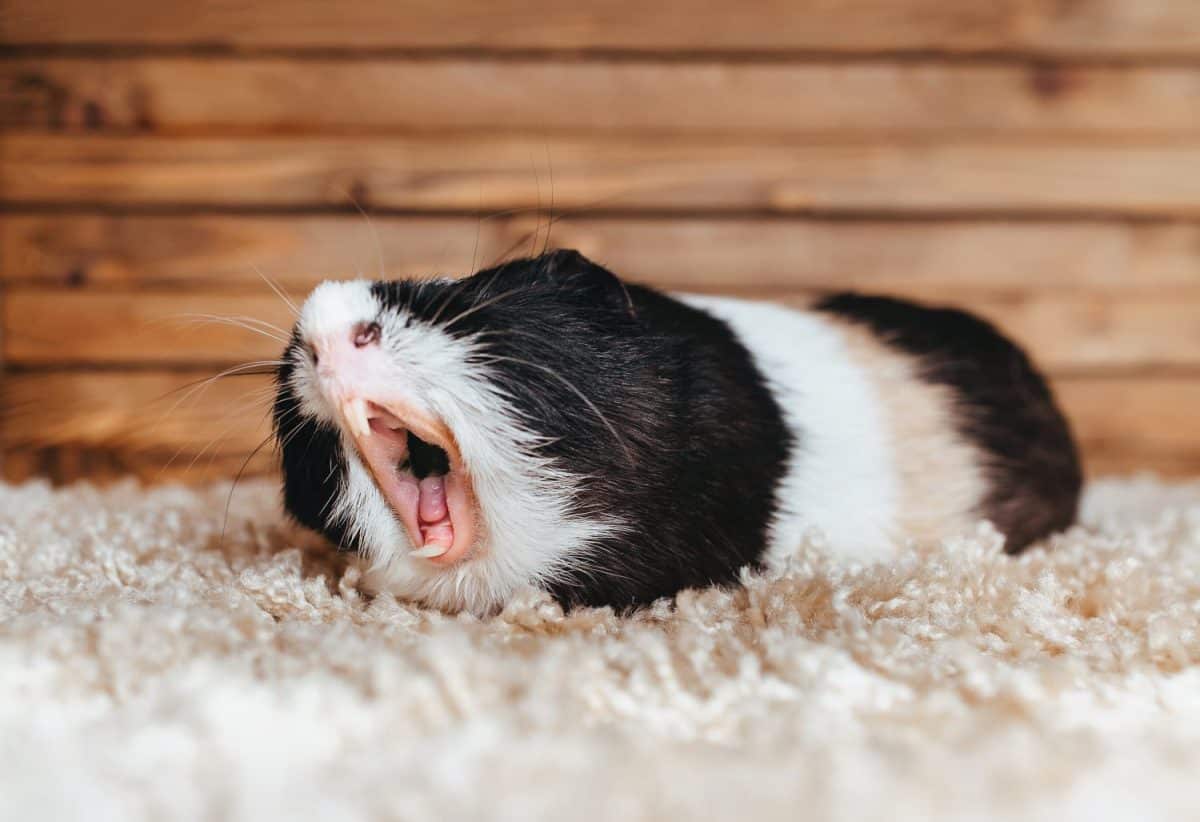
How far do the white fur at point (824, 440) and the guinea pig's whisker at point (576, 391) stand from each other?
0.21m

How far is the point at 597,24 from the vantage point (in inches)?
69.9

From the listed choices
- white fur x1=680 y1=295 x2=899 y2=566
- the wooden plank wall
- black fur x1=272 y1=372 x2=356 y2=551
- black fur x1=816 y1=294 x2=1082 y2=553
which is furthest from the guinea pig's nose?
the wooden plank wall

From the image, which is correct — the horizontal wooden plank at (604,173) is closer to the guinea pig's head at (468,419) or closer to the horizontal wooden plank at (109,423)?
the horizontal wooden plank at (109,423)

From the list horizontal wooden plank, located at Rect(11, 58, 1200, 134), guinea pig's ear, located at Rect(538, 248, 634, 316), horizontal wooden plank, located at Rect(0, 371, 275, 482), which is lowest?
horizontal wooden plank, located at Rect(0, 371, 275, 482)

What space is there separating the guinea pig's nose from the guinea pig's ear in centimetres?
19

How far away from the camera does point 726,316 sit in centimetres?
122

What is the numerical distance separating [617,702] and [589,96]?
137 cm

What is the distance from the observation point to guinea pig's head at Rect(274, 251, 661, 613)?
2.78 ft

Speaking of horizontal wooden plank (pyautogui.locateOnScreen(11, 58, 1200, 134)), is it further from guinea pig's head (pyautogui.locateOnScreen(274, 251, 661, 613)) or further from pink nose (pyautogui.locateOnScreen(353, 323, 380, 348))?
pink nose (pyautogui.locateOnScreen(353, 323, 380, 348))

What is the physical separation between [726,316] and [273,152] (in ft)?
3.32

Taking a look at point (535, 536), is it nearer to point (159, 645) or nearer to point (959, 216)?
point (159, 645)

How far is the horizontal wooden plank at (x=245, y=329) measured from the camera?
183 cm

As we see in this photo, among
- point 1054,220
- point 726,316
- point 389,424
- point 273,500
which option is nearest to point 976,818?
point 389,424

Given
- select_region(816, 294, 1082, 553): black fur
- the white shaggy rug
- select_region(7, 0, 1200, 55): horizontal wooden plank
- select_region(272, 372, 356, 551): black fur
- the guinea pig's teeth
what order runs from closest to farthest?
the white shaggy rug, the guinea pig's teeth, select_region(272, 372, 356, 551): black fur, select_region(816, 294, 1082, 553): black fur, select_region(7, 0, 1200, 55): horizontal wooden plank
